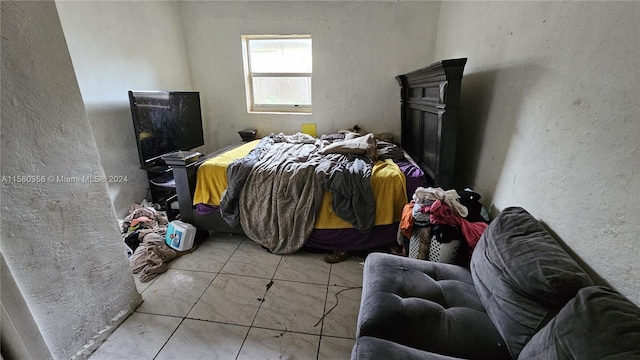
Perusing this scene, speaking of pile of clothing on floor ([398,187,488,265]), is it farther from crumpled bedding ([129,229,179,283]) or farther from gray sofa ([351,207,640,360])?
→ crumpled bedding ([129,229,179,283])

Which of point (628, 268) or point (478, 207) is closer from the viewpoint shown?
point (628, 268)

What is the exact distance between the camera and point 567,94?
1132 mm

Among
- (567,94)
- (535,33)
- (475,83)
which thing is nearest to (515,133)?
(567,94)

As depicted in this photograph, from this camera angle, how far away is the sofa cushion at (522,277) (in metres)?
0.87

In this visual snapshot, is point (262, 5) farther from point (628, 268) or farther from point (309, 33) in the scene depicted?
point (628, 268)

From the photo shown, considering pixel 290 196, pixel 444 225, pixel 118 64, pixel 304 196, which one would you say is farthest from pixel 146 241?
pixel 444 225

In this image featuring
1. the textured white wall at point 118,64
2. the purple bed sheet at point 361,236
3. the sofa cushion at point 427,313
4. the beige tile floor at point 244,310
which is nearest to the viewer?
the sofa cushion at point 427,313

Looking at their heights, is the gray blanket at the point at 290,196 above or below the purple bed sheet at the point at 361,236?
above

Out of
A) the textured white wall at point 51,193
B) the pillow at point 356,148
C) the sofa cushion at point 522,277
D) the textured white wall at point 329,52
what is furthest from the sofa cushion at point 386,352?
the textured white wall at point 329,52

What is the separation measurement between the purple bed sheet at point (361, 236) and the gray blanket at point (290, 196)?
3.9 inches

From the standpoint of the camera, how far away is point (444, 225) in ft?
5.06

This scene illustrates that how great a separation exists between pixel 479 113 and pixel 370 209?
3.37 ft

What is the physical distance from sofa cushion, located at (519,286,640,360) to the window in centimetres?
331

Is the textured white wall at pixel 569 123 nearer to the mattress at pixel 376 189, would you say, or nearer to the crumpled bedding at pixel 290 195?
the mattress at pixel 376 189
